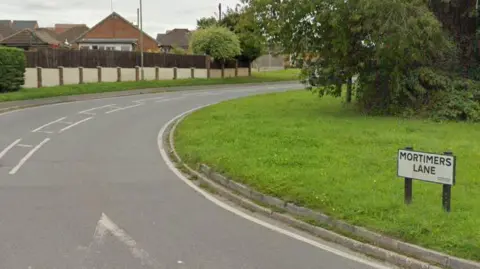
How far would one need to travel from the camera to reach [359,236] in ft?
20.8

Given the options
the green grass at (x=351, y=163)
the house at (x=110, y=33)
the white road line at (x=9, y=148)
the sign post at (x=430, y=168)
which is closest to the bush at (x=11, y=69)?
the green grass at (x=351, y=163)

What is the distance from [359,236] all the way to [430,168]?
1223 mm

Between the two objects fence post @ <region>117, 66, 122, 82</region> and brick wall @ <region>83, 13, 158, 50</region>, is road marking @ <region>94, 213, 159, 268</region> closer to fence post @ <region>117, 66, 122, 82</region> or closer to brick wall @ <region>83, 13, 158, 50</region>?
fence post @ <region>117, 66, 122, 82</region>

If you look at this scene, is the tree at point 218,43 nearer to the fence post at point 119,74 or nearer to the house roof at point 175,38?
the fence post at point 119,74

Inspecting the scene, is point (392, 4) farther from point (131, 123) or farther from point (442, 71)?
point (131, 123)

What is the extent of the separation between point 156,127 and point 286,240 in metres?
11.7

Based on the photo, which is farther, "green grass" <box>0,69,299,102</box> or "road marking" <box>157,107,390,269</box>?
"green grass" <box>0,69,299,102</box>

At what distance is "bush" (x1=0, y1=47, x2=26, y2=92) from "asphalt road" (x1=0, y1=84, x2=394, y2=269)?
14477mm

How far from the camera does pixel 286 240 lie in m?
6.38

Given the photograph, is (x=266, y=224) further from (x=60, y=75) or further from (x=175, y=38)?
(x=175, y=38)

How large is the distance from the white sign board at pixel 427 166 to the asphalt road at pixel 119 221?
1448 mm

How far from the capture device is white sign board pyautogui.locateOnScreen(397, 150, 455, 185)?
6.42 metres

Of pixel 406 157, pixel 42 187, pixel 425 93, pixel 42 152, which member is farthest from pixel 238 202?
pixel 425 93

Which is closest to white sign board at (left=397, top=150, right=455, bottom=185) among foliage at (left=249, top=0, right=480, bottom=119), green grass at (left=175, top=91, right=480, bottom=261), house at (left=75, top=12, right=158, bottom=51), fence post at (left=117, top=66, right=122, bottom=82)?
green grass at (left=175, top=91, right=480, bottom=261)
